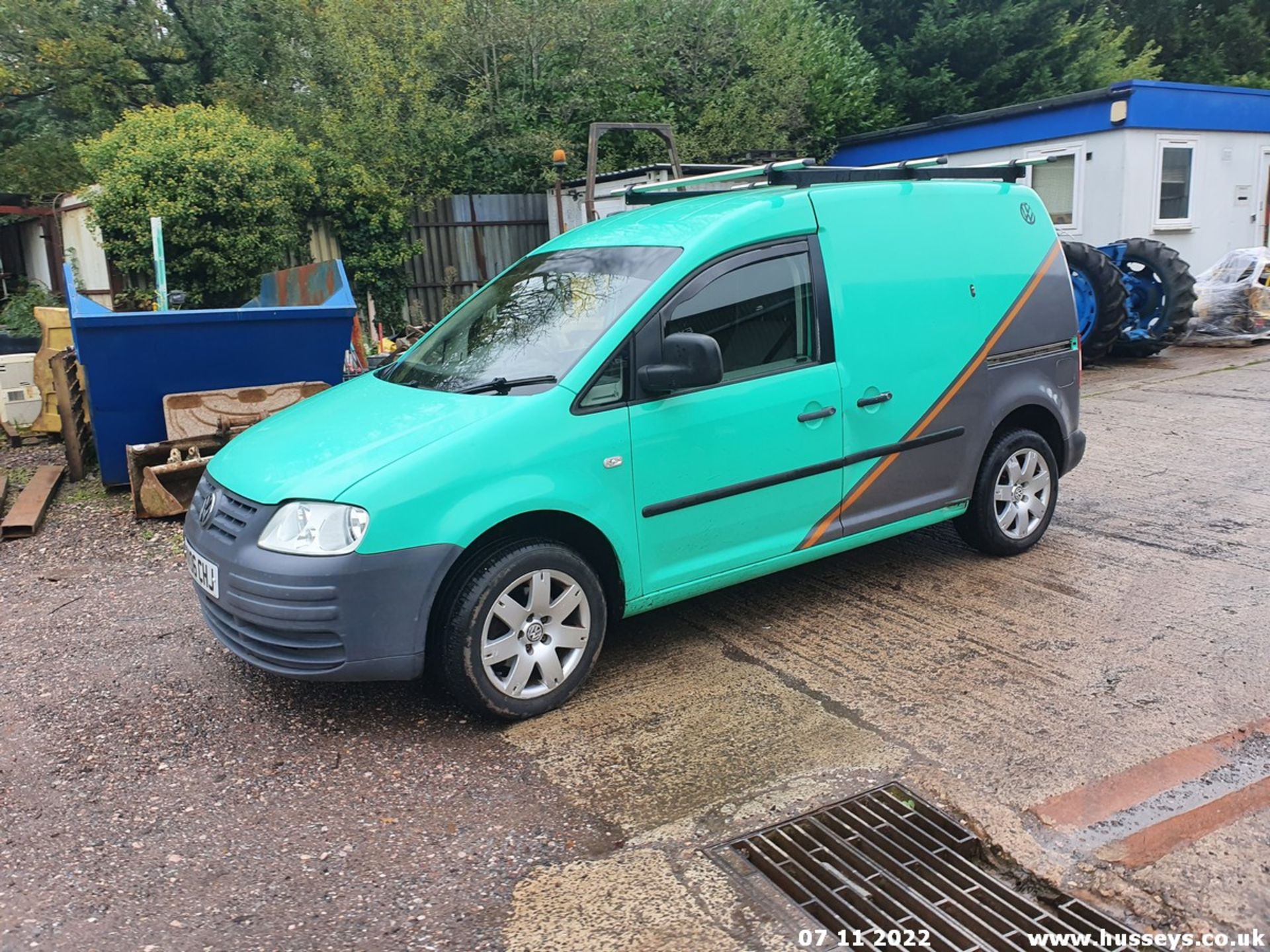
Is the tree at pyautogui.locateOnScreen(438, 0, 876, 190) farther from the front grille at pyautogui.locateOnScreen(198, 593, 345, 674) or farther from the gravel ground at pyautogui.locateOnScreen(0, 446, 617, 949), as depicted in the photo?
the front grille at pyautogui.locateOnScreen(198, 593, 345, 674)

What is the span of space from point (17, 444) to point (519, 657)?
24.6 ft

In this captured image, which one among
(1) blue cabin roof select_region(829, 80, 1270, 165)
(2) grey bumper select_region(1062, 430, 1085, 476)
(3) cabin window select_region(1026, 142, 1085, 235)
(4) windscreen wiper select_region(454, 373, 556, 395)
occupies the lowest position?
(2) grey bumper select_region(1062, 430, 1085, 476)

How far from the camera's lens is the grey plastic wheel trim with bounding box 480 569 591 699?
381 centimetres

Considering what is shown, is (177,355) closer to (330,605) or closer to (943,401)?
(330,605)

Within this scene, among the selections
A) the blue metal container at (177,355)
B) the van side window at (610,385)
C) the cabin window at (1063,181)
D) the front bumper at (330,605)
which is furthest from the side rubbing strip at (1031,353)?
the cabin window at (1063,181)

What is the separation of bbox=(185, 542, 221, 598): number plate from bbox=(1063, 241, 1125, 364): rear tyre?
965 centimetres

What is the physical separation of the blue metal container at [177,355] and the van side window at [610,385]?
3.88 m

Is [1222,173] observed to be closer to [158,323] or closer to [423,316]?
[423,316]

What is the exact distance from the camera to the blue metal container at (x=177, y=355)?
6.67 m

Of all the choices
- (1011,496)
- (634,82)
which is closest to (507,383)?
(1011,496)

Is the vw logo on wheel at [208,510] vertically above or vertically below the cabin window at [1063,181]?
below

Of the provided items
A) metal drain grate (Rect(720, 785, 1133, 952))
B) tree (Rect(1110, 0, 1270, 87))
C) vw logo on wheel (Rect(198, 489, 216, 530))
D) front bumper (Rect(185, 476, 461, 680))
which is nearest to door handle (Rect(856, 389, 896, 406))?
metal drain grate (Rect(720, 785, 1133, 952))

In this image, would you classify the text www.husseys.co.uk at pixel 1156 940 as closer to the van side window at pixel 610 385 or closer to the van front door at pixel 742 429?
the van front door at pixel 742 429

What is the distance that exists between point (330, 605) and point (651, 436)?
1.41m
